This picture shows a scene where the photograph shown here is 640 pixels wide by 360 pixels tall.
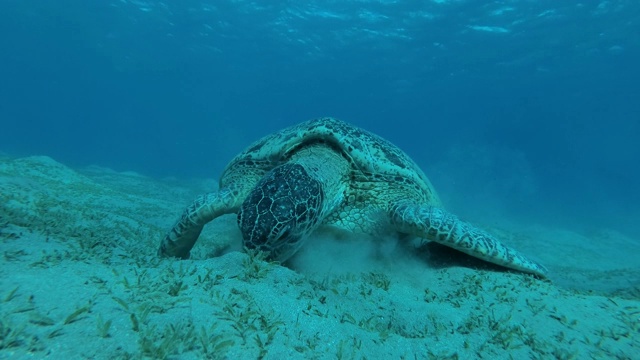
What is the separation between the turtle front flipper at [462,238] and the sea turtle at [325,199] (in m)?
0.01

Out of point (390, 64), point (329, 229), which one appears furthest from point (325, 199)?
point (390, 64)

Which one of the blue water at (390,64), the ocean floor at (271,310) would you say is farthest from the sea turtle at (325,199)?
the blue water at (390,64)

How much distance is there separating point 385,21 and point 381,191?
32.6m

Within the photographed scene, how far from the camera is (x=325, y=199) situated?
3.85 m

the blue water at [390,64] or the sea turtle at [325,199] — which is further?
the blue water at [390,64]

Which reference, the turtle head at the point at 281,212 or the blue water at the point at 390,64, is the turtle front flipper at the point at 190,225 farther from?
the blue water at the point at 390,64

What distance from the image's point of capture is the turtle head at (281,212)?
295 centimetres

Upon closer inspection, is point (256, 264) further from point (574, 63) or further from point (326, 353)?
point (574, 63)

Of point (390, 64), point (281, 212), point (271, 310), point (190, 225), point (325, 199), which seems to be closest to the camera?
point (271, 310)

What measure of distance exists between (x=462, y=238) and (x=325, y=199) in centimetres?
164

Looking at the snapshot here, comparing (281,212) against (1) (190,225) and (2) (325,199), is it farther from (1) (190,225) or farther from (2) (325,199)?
(1) (190,225)

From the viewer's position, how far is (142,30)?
42875 millimetres

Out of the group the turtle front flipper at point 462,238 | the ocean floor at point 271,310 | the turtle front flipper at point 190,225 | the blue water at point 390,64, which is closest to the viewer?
the ocean floor at point 271,310

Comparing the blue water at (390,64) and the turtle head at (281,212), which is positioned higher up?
the blue water at (390,64)
